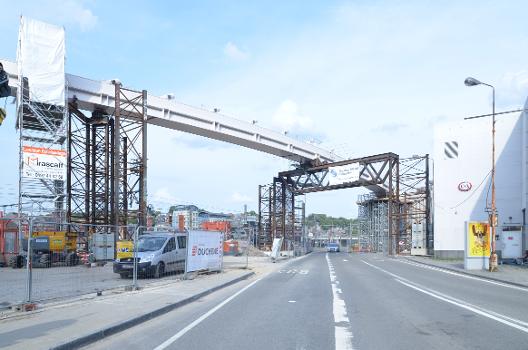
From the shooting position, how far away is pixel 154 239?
22922 millimetres

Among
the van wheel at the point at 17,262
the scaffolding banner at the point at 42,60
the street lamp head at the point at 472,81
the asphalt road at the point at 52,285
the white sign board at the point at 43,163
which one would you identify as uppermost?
the scaffolding banner at the point at 42,60

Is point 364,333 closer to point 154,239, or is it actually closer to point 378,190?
point 154,239

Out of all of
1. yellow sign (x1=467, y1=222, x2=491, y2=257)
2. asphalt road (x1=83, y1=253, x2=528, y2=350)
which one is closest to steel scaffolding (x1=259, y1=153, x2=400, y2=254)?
yellow sign (x1=467, y1=222, x2=491, y2=257)

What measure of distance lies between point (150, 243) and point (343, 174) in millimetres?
36223

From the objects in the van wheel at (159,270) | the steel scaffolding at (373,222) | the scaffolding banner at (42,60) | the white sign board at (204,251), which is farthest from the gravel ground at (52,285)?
the steel scaffolding at (373,222)

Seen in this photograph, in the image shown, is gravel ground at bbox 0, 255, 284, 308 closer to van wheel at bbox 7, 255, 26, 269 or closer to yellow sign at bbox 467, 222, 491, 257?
van wheel at bbox 7, 255, 26, 269

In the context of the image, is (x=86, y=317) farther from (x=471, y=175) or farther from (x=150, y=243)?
(x=471, y=175)

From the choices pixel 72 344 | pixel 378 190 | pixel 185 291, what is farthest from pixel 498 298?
pixel 378 190

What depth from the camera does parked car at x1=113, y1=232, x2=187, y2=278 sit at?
20953 millimetres

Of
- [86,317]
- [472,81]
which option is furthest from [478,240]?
[86,317]

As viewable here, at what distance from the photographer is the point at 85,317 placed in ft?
36.9

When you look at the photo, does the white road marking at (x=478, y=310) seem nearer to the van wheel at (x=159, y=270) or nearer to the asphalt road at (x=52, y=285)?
the van wheel at (x=159, y=270)

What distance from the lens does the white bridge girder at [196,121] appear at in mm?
35906

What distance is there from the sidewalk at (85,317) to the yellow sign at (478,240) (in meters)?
18.6
